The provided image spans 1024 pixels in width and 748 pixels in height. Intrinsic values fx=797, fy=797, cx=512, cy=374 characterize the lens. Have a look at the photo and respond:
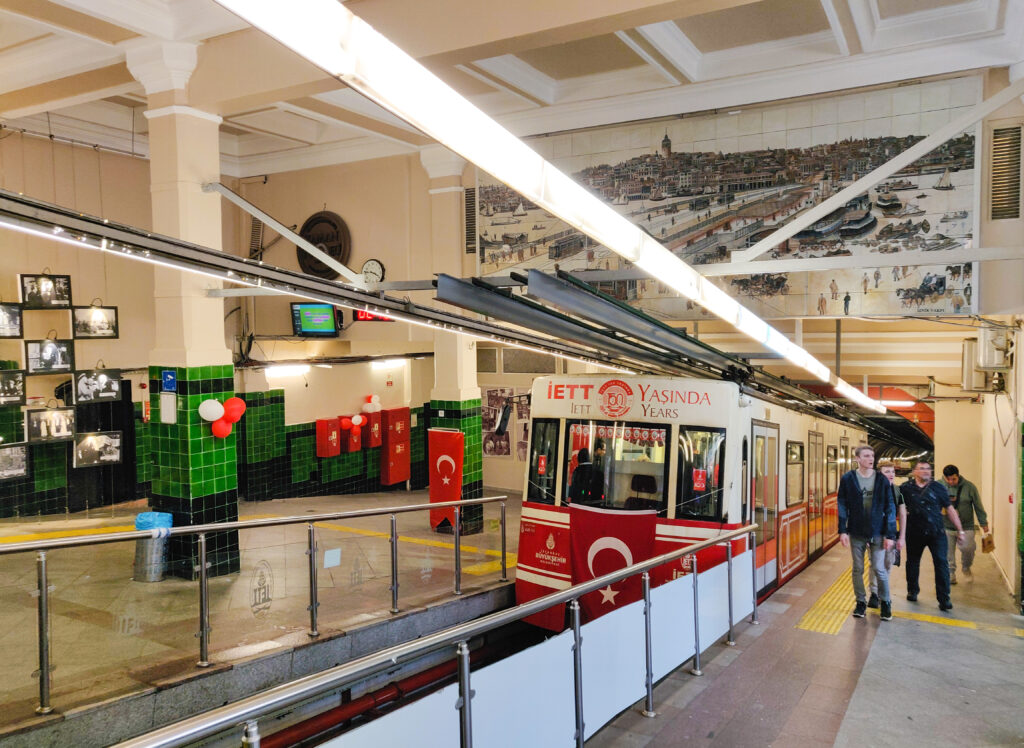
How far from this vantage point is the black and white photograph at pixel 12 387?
396 inches

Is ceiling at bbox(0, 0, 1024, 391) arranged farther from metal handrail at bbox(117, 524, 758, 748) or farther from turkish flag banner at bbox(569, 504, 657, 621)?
metal handrail at bbox(117, 524, 758, 748)

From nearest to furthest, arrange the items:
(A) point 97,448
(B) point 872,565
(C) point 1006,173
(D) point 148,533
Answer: (D) point 148,533 → (B) point 872,565 → (C) point 1006,173 → (A) point 97,448

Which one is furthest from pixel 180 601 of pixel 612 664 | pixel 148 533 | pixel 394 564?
pixel 612 664

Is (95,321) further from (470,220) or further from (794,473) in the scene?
(794,473)

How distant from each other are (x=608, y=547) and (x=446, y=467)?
4.74 metres

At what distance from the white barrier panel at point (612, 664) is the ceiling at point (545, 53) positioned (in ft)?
13.5

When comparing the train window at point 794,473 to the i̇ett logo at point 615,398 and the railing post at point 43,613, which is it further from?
the railing post at point 43,613

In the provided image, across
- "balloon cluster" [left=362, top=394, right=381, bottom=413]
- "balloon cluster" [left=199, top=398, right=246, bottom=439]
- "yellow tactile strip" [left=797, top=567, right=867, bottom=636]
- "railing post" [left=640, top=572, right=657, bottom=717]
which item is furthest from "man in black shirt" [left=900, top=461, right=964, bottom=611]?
"balloon cluster" [left=362, top=394, right=381, bottom=413]

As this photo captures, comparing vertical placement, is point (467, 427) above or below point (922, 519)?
above

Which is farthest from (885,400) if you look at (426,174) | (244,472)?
(244,472)

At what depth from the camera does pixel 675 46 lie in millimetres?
8617

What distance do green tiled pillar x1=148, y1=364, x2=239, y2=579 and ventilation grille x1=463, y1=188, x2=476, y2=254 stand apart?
4.32 m

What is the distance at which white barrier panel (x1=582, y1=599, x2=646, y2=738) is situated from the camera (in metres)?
4.13

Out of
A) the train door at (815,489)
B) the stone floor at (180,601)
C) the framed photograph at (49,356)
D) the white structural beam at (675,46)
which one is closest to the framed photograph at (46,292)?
the framed photograph at (49,356)
